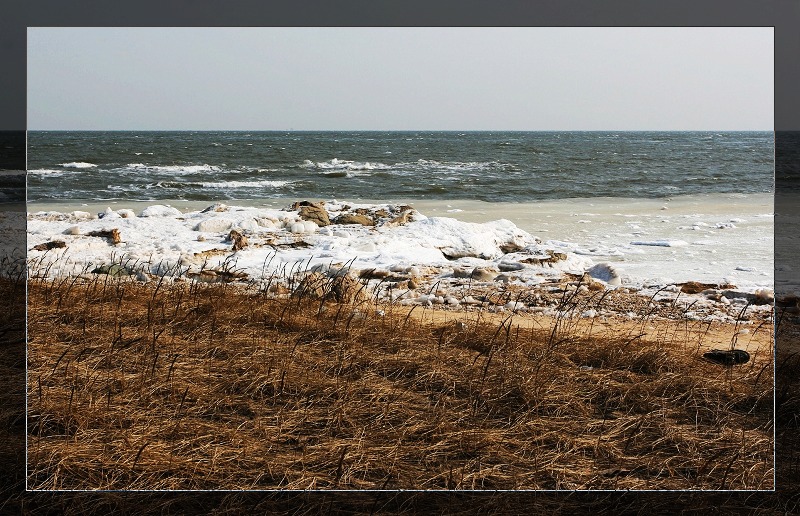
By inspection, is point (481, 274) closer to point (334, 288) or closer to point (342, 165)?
point (334, 288)

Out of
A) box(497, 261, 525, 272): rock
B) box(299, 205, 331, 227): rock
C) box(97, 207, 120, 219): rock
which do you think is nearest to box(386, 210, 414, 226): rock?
box(299, 205, 331, 227): rock

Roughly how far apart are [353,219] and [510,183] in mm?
1668

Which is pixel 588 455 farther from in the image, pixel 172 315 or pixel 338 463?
pixel 172 315

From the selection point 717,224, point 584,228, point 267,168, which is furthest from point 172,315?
point 717,224

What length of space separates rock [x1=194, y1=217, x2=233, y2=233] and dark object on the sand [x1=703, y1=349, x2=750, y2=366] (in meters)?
3.76

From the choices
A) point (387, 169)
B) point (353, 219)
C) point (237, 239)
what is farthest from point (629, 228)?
point (237, 239)

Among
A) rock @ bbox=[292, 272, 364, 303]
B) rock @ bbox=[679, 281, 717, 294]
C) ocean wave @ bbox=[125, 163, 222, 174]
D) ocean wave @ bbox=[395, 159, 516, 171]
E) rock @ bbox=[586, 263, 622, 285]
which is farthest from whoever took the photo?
ocean wave @ bbox=[125, 163, 222, 174]

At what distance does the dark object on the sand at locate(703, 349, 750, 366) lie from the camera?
420 cm

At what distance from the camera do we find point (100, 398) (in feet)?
11.6

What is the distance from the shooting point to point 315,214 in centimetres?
720

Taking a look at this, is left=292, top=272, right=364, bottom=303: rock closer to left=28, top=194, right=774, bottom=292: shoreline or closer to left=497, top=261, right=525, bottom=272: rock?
left=28, top=194, right=774, bottom=292: shoreline

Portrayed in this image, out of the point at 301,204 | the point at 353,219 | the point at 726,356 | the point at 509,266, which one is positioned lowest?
the point at 726,356

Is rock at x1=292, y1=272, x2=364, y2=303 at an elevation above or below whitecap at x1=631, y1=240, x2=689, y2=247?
below

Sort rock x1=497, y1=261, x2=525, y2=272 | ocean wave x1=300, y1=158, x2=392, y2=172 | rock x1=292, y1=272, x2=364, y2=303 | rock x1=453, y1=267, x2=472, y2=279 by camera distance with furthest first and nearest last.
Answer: ocean wave x1=300, y1=158, x2=392, y2=172 < rock x1=497, y1=261, x2=525, y2=272 < rock x1=453, y1=267, x2=472, y2=279 < rock x1=292, y1=272, x2=364, y2=303
